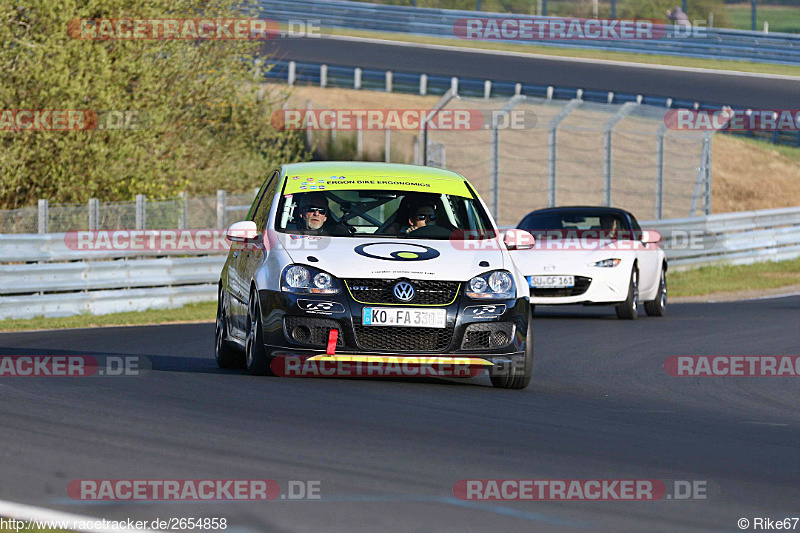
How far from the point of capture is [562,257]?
1781 cm

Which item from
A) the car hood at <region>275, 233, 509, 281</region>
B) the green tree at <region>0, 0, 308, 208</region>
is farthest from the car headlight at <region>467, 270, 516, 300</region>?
the green tree at <region>0, 0, 308, 208</region>

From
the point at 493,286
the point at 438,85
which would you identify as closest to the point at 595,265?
the point at 493,286

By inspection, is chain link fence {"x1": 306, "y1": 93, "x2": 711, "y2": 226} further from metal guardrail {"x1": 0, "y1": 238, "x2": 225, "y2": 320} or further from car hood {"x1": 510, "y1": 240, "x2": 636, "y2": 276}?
metal guardrail {"x1": 0, "y1": 238, "x2": 225, "y2": 320}

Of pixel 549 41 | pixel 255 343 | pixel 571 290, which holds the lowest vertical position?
pixel 549 41

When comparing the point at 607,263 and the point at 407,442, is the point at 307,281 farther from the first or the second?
the point at 607,263

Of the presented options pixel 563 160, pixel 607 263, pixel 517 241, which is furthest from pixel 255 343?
pixel 563 160

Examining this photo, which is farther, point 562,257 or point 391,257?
point 562,257

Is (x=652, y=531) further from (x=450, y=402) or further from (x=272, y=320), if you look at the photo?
(x=272, y=320)

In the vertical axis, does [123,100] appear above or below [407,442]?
below

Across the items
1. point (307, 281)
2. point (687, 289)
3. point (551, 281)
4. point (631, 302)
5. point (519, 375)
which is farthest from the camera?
point (687, 289)

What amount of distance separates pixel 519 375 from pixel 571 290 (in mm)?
7816

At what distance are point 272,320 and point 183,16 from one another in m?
16.5

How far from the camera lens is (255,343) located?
10055mm

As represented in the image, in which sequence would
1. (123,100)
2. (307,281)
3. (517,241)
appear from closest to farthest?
1. (307,281)
2. (517,241)
3. (123,100)
